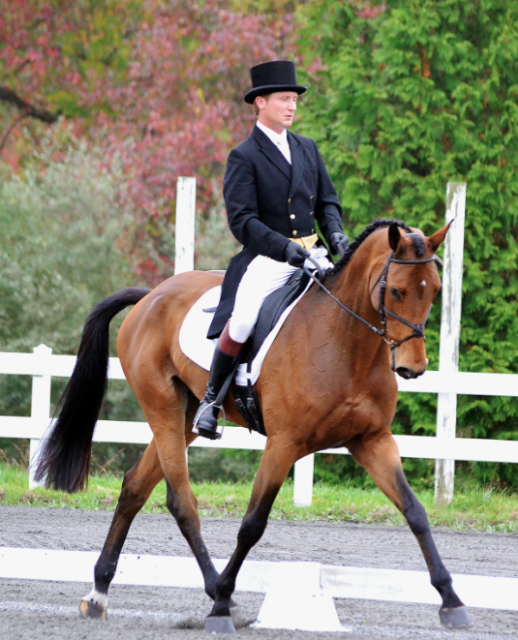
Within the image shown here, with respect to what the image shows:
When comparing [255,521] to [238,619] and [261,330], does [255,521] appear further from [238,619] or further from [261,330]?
[261,330]

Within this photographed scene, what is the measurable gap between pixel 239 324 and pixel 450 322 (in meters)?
3.53

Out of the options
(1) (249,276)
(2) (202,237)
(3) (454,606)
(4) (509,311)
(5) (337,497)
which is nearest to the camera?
(3) (454,606)

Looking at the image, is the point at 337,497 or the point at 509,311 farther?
the point at 509,311

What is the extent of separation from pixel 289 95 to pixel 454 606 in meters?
2.50

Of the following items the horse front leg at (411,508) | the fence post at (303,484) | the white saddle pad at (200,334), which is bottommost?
the fence post at (303,484)

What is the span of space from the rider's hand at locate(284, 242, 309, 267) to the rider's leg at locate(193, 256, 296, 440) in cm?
28

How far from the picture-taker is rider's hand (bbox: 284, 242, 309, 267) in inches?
155

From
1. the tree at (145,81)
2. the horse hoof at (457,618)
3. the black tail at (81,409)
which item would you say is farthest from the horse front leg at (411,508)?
the tree at (145,81)

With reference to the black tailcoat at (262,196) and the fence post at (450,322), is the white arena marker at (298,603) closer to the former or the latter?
the black tailcoat at (262,196)

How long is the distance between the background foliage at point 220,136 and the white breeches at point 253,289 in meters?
4.04

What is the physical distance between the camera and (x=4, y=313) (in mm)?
12289

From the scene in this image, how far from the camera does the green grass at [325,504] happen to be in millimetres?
6625

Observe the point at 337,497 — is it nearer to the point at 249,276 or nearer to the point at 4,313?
the point at 249,276

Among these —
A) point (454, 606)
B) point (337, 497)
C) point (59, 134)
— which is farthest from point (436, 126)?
point (59, 134)
